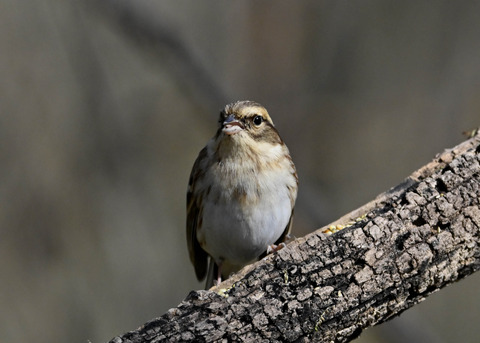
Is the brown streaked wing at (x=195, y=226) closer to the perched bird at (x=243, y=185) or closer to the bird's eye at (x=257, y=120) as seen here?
the perched bird at (x=243, y=185)

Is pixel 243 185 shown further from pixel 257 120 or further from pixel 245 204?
pixel 257 120

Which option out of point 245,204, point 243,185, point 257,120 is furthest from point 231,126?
point 245,204

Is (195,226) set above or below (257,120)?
below

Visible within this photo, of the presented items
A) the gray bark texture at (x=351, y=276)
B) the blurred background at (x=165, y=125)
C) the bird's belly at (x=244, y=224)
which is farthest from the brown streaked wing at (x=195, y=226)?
the blurred background at (x=165, y=125)

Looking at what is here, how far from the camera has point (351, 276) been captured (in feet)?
13.2

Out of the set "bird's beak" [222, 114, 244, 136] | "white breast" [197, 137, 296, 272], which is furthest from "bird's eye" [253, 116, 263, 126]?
"white breast" [197, 137, 296, 272]

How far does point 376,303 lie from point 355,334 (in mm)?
221

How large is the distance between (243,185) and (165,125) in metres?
4.29

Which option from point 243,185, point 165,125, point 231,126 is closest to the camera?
point 231,126

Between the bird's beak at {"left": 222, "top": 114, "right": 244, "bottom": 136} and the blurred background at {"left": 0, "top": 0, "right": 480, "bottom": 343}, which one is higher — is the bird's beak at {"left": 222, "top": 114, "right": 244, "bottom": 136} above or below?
below

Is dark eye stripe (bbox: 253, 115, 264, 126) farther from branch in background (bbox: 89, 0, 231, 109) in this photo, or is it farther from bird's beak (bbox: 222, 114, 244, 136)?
branch in background (bbox: 89, 0, 231, 109)

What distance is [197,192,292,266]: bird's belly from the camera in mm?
5711

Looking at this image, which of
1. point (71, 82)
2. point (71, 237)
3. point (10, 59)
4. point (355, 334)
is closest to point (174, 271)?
point (71, 237)

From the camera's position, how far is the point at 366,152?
9805 millimetres
